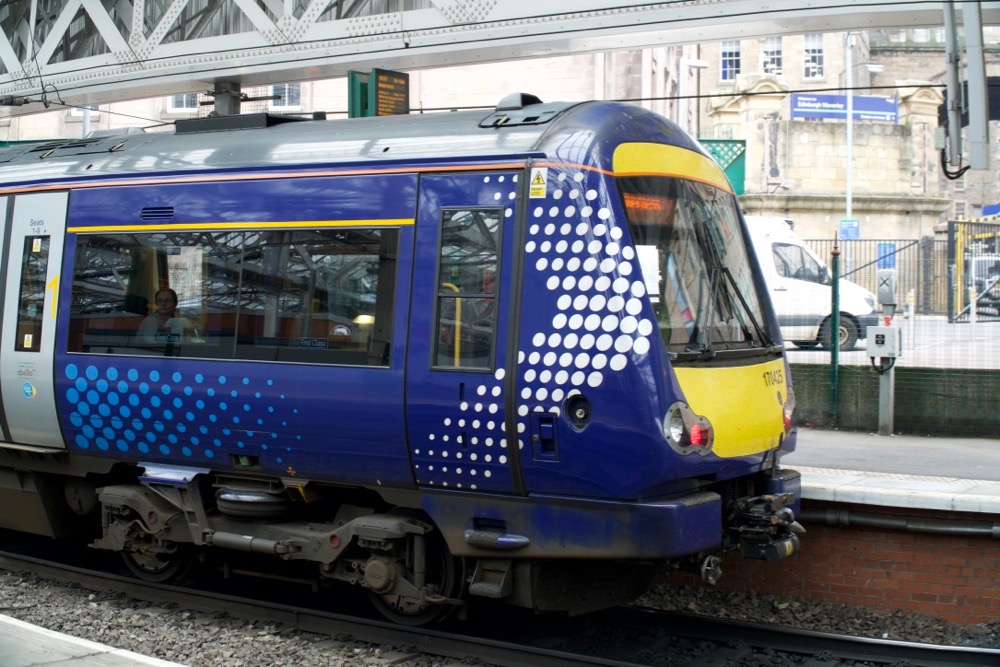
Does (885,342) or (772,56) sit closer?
(885,342)

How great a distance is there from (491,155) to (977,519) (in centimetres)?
438

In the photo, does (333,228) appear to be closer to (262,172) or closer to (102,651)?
(262,172)

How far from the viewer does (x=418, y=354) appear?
22.7ft

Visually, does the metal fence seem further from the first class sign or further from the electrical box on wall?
the first class sign

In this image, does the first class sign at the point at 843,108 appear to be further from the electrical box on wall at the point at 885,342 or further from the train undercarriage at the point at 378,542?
the train undercarriage at the point at 378,542

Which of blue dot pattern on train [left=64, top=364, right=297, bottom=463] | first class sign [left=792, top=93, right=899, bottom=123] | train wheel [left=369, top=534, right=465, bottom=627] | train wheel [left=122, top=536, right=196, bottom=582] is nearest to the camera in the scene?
train wheel [left=369, top=534, right=465, bottom=627]

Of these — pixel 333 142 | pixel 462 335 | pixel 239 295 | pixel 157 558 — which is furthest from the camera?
pixel 157 558

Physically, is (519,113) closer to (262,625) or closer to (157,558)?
(262,625)

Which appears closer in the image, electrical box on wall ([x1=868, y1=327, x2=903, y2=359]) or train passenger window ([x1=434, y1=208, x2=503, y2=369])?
train passenger window ([x1=434, y1=208, x2=503, y2=369])

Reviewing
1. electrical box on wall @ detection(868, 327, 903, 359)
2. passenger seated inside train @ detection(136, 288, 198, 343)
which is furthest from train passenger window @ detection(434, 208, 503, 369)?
electrical box on wall @ detection(868, 327, 903, 359)

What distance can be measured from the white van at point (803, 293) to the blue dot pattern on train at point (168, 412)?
11655 mm

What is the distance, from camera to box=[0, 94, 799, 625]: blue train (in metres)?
6.52

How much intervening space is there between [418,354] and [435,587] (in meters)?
1.57

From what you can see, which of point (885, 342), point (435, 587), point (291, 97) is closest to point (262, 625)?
point (435, 587)
